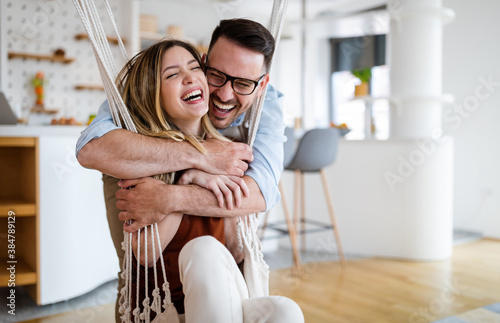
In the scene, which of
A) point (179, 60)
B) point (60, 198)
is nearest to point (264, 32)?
point (179, 60)

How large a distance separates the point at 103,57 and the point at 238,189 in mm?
443

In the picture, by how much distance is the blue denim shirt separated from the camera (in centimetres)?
112

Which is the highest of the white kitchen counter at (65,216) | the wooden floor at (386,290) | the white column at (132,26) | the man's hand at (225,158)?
the white column at (132,26)

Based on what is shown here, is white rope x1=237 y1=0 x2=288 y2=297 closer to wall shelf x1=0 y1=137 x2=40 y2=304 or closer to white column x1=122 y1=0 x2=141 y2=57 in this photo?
wall shelf x1=0 y1=137 x2=40 y2=304

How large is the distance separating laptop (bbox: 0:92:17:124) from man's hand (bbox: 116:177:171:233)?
1.27 m

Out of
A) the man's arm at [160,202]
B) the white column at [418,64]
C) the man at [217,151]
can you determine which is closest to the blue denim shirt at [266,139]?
the man at [217,151]

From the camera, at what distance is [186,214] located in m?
1.18

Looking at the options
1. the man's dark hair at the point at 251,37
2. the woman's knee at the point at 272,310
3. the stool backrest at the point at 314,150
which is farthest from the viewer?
the stool backrest at the point at 314,150

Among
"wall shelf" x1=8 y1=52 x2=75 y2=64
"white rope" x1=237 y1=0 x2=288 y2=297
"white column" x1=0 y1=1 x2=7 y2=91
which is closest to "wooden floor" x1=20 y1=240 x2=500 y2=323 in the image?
"white rope" x1=237 y1=0 x2=288 y2=297

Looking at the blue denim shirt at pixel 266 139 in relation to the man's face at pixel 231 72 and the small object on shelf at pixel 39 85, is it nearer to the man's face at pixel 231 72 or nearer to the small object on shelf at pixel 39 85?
the man's face at pixel 231 72

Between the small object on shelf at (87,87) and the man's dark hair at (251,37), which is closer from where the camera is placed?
the man's dark hair at (251,37)

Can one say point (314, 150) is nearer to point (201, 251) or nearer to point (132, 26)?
point (201, 251)

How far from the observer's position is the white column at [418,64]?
341cm

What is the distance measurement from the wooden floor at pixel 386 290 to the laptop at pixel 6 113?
90 centimetres
